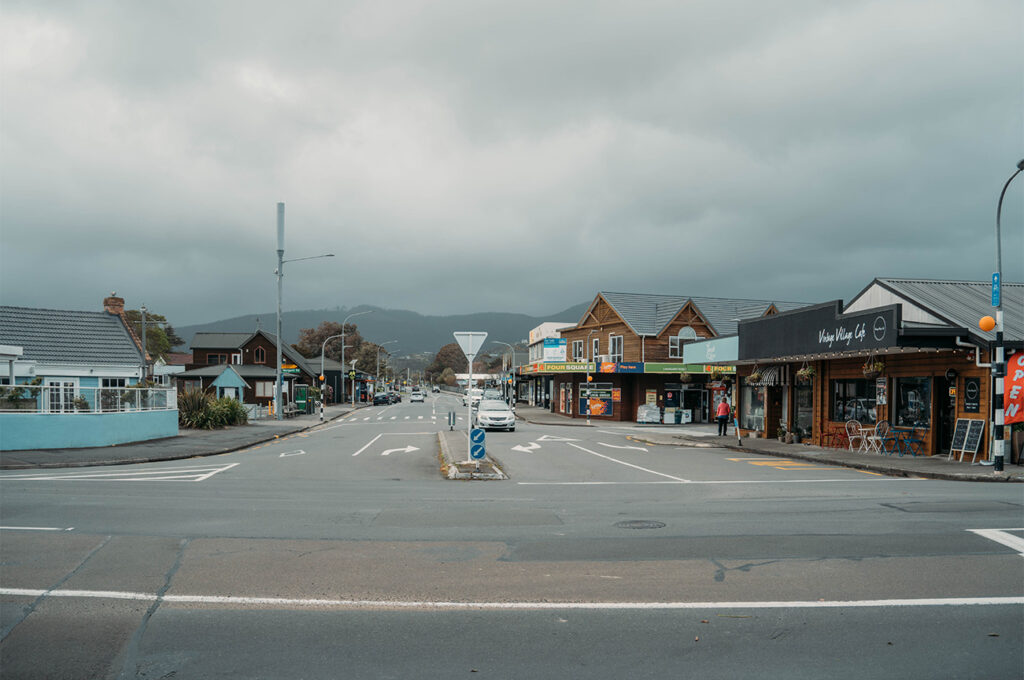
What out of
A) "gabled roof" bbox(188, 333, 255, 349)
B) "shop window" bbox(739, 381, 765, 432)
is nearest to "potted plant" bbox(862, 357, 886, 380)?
"shop window" bbox(739, 381, 765, 432)

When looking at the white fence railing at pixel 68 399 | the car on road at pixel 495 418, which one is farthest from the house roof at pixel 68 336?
the car on road at pixel 495 418

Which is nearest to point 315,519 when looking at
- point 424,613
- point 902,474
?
point 424,613

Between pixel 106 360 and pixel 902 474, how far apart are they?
3373cm

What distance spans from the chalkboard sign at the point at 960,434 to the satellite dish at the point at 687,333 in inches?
1175

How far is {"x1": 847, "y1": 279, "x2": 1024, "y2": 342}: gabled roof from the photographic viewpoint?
799 inches

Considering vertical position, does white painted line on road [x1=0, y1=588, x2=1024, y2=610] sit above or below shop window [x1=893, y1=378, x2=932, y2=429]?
below

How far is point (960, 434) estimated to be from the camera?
19.8 metres

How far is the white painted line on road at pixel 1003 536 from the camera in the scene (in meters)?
8.95

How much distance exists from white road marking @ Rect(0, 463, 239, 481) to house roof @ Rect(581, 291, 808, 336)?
3545cm

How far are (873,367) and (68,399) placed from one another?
24.9m

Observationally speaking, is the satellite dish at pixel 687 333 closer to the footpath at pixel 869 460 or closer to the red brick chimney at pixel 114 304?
the footpath at pixel 869 460

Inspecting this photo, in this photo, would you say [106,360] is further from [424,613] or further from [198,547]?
[424,613]

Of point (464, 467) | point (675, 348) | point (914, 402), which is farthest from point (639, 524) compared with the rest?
point (675, 348)

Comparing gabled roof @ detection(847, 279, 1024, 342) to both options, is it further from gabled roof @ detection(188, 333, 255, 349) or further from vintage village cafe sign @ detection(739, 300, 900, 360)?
gabled roof @ detection(188, 333, 255, 349)
